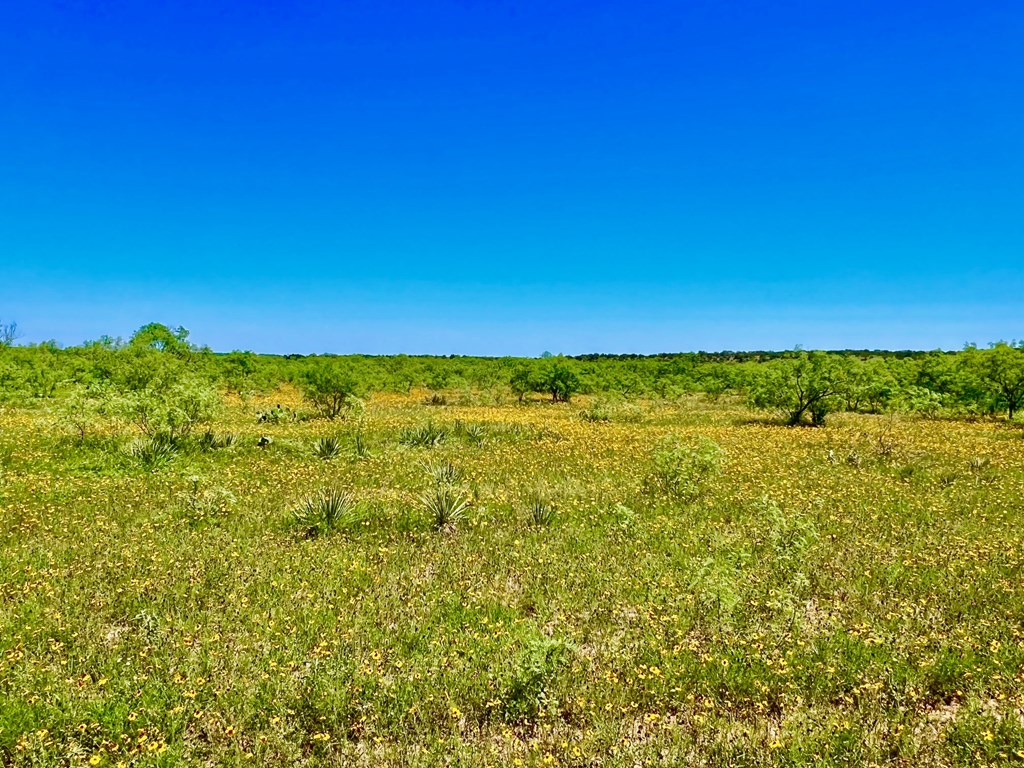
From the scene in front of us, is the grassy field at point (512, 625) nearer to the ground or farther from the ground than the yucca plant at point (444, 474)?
nearer to the ground

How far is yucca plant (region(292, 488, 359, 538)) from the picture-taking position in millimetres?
10508

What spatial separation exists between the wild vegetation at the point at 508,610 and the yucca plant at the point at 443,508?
0.14ft

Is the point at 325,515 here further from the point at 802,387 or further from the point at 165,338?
the point at 165,338

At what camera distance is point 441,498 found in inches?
435

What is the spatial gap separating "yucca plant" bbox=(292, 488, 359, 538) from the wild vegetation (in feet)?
0.21

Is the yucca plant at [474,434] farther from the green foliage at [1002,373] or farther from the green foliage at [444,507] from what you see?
the green foliage at [1002,373]

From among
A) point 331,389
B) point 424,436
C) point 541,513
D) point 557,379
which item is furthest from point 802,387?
point 331,389

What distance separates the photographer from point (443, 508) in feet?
36.0

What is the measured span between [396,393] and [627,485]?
4456 cm

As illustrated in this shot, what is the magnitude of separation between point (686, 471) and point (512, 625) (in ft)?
28.8

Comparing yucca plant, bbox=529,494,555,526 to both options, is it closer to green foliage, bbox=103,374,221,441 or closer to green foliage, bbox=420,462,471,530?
green foliage, bbox=420,462,471,530

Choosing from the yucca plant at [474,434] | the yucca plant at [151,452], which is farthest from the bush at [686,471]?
the yucca plant at [151,452]

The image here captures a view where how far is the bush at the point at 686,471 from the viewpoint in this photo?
1337 centimetres

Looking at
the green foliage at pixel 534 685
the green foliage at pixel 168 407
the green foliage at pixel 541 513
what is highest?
the green foliage at pixel 168 407
